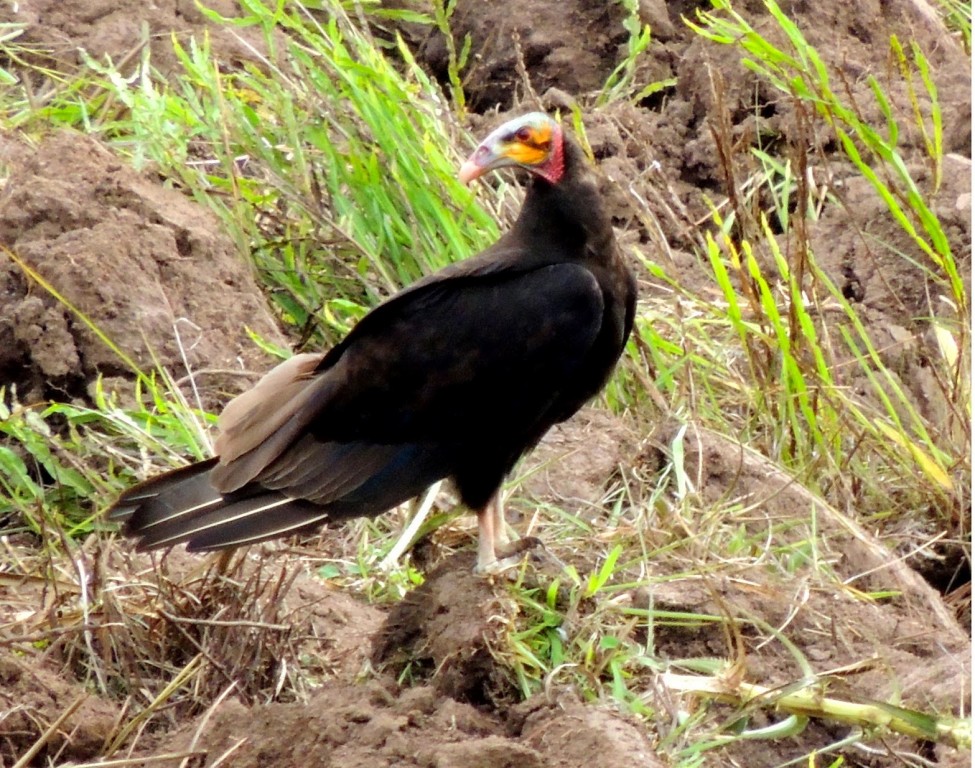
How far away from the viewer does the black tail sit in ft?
11.2

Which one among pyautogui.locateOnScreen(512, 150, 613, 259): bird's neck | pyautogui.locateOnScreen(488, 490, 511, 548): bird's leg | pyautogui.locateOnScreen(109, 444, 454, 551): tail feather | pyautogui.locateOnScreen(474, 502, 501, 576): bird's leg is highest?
pyautogui.locateOnScreen(512, 150, 613, 259): bird's neck

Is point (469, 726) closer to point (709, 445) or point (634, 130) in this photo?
point (709, 445)

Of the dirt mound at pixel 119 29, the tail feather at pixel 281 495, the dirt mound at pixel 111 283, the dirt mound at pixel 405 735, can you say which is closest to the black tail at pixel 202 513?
the tail feather at pixel 281 495

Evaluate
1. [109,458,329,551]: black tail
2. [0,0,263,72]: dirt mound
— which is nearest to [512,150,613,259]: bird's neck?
[109,458,329,551]: black tail

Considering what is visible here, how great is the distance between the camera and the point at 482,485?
11.6 feet

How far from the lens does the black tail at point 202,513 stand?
342cm

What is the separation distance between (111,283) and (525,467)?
1217 mm

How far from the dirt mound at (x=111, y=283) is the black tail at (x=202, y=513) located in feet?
2.47

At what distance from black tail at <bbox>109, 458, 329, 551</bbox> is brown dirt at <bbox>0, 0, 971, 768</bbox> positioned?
0.27ft

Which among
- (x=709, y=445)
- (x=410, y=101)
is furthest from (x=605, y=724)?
(x=410, y=101)

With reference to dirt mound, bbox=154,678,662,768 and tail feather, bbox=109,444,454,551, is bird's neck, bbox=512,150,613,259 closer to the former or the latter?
tail feather, bbox=109,444,454,551

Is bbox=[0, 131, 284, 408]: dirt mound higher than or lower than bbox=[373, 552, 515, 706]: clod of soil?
higher

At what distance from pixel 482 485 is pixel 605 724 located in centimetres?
87

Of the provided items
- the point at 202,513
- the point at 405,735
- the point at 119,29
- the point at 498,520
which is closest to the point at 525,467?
the point at 498,520
